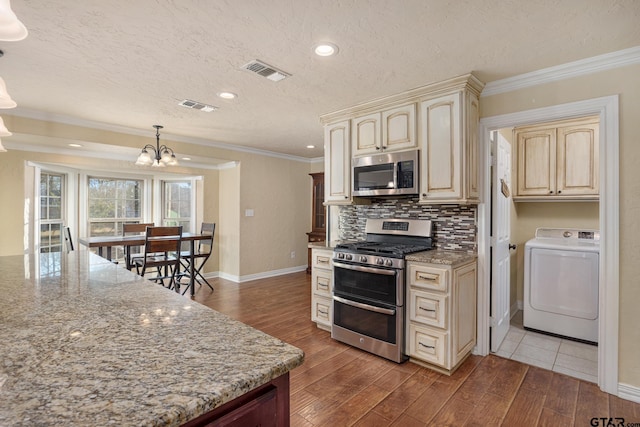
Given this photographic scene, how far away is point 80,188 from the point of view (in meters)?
4.98

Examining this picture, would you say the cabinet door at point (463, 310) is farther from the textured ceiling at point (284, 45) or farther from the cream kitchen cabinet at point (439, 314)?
the textured ceiling at point (284, 45)

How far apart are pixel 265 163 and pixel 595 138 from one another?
14.7 feet

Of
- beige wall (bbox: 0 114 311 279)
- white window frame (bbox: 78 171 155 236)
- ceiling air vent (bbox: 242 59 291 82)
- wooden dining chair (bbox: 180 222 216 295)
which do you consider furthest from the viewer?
white window frame (bbox: 78 171 155 236)

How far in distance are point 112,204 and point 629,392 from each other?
6.59 m

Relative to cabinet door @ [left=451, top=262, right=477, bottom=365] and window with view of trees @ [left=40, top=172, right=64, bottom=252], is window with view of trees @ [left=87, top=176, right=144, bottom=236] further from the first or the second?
cabinet door @ [left=451, top=262, right=477, bottom=365]

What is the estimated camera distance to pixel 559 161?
3.45 m

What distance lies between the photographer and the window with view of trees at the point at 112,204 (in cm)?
515

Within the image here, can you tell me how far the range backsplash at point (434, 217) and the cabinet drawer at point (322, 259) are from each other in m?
0.54

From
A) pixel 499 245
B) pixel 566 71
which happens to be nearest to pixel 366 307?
pixel 499 245

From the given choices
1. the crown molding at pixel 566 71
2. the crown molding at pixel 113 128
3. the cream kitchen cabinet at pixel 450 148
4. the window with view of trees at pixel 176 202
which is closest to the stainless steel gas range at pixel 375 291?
the cream kitchen cabinet at pixel 450 148

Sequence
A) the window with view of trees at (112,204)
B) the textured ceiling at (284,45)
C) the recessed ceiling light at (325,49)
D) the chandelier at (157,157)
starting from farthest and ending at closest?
1. the window with view of trees at (112,204)
2. the chandelier at (157,157)
3. the recessed ceiling light at (325,49)
4. the textured ceiling at (284,45)

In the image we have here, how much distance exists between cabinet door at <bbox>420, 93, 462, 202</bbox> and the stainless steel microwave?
9cm

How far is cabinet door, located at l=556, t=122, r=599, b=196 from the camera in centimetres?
328

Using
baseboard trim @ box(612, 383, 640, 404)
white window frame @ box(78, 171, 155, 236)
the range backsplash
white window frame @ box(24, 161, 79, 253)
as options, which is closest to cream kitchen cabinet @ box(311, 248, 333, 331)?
the range backsplash
